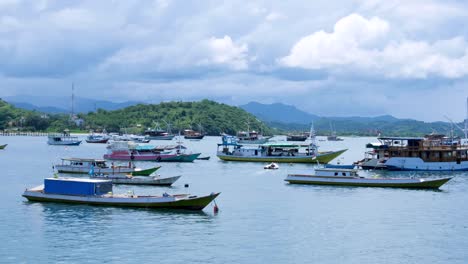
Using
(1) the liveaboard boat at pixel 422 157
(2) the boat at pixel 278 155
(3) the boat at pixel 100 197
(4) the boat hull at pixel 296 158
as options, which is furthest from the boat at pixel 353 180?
(2) the boat at pixel 278 155

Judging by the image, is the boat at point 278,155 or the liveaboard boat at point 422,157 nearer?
the liveaboard boat at point 422,157

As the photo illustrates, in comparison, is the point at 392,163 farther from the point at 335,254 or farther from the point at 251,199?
the point at 335,254

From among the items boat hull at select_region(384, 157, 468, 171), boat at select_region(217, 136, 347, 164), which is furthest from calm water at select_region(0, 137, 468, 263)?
boat at select_region(217, 136, 347, 164)

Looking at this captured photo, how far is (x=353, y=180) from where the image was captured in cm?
9038

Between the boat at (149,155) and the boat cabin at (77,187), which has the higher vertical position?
the boat at (149,155)

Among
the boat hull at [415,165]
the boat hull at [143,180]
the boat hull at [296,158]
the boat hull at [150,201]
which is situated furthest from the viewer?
the boat hull at [296,158]

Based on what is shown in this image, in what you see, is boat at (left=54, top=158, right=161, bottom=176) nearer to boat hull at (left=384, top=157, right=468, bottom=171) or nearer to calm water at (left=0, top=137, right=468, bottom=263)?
calm water at (left=0, top=137, right=468, bottom=263)

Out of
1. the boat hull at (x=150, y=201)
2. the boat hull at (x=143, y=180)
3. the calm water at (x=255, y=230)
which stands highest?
the boat hull at (x=143, y=180)

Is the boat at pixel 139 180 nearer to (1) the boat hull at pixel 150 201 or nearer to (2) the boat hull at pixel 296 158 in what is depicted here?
(1) the boat hull at pixel 150 201

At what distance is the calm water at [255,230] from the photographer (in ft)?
A: 152

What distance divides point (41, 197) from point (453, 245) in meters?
42.0

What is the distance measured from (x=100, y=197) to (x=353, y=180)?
3988 cm

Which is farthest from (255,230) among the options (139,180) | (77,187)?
(139,180)

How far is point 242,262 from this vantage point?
44312 millimetres
